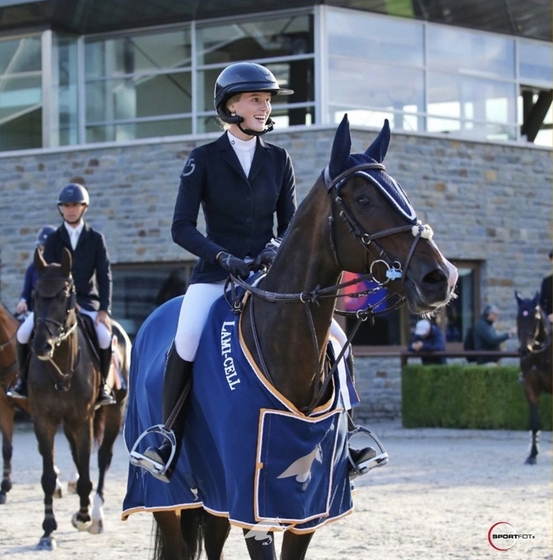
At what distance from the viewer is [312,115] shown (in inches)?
806

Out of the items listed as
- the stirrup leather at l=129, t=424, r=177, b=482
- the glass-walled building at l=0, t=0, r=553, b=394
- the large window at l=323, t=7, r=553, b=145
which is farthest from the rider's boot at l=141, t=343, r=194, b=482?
the large window at l=323, t=7, r=553, b=145

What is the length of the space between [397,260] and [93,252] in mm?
6211

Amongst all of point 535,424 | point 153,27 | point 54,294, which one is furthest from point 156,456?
point 153,27

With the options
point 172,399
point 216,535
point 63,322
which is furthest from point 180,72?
point 172,399

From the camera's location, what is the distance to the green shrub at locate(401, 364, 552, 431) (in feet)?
58.1

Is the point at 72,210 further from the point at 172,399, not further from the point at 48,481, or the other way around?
the point at 172,399

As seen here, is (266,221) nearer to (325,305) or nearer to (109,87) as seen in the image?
(325,305)

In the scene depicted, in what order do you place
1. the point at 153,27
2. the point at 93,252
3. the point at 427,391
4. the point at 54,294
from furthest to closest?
1. the point at 153,27
2. the point at 427,391
3. the point at 93,252
4. the point at 54,294

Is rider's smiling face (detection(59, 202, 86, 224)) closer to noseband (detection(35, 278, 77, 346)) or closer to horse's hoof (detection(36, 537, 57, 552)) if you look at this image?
noseband (detection(35, 278, 77, 346))

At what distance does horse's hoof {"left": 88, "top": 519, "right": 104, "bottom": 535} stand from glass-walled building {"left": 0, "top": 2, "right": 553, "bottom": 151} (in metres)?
12.1

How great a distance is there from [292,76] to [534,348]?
808 cm

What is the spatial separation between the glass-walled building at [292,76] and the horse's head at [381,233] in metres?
15.6

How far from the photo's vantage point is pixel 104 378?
33.2 ft

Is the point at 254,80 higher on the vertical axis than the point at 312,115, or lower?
lower
